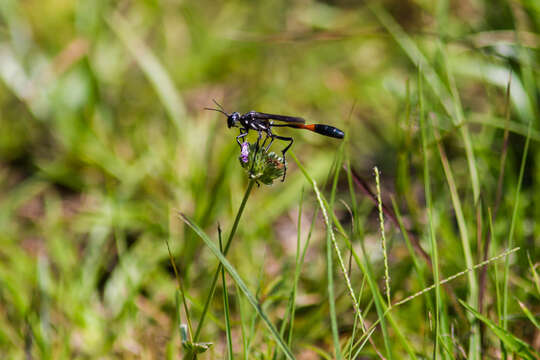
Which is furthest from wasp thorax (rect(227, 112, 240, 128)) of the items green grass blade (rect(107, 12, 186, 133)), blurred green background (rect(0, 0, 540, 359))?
green grass blade (rect(107, 12, 186, 133))

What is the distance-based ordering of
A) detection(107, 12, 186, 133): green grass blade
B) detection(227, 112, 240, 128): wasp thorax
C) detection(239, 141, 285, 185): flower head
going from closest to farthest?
detection(239, 141, 285, 185): flower head < detection(227, 112, 240, 128): wasp thorax < detection(107, 12, 186, 133): green grass blade

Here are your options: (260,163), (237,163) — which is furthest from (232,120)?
(237,163)

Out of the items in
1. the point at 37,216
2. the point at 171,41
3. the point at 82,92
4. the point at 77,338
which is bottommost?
the point at 77,338

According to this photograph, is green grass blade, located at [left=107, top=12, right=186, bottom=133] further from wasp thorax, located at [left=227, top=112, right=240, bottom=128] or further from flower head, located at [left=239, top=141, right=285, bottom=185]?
flower head, located at [left=239, top=141, right=285, bottom=185]

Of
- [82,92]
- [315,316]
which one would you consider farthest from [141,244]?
[82,92]

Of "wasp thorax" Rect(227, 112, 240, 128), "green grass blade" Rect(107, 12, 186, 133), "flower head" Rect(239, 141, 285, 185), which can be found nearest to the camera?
"flower head" Rect(239, 141, 285, 185)

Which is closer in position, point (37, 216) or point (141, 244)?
point (141, 244)

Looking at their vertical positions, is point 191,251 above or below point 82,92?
below

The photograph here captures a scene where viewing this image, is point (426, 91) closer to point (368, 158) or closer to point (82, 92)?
point (368, 158)
